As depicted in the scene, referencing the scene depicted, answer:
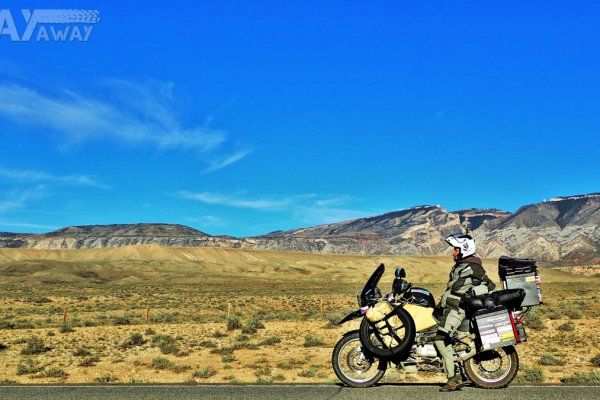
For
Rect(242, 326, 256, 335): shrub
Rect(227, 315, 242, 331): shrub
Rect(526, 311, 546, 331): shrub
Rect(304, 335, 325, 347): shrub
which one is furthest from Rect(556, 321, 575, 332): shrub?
Rect(227, 315, 242, 331): shrub

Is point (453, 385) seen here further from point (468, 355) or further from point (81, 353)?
point (81, 353)

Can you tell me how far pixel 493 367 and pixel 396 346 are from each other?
1.56 m

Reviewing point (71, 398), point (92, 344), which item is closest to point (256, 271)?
point (92, 344)

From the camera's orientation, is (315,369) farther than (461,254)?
Yes

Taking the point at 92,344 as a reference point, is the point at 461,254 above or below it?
above

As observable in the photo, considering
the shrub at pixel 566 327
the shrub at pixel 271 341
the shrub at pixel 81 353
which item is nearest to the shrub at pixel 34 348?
the shrub at pixel 81 353

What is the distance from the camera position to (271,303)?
1893 inches

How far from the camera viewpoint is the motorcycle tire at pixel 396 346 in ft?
27.1

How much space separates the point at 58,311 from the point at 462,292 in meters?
37.7

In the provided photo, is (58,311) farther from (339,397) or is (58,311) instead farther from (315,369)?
(339,397)

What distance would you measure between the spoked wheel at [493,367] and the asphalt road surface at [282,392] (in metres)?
0.19

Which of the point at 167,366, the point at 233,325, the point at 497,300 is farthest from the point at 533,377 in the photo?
the point at 233,325

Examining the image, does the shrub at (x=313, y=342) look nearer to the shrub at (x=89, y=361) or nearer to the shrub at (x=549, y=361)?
the shrub at (x=89, y=361)

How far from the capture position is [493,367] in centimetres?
845
